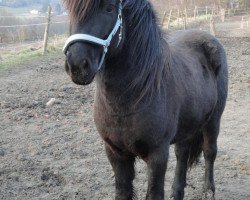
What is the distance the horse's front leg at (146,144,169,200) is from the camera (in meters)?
2.48

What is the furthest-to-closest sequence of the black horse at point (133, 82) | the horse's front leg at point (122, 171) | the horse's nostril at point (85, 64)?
the horse's front leg at point (122, 171), the black horse at point (133, 82), the horse's nostril at point (85, 64)

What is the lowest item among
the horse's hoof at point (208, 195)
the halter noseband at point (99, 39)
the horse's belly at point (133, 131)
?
the horse's hoof at point (208, 195)

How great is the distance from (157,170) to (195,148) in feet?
4.18

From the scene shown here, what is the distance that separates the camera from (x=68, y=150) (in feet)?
15.1

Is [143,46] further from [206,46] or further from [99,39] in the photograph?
[206,46]

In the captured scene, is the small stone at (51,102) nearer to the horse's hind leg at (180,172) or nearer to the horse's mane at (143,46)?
the horse's hind leg at (180,172)

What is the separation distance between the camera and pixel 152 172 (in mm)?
2510

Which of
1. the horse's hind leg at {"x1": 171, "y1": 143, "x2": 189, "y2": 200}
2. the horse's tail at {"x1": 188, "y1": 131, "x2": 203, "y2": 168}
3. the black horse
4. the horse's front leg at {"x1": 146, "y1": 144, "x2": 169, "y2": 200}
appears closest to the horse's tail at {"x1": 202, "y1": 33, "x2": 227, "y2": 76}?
the black horse

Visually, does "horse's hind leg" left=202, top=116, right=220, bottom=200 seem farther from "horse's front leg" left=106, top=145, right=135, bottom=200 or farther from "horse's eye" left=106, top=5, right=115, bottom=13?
"horse's eye" left=106, top=5, right=115, bottom=13

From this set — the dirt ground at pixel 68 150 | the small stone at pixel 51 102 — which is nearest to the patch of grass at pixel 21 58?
the dirt ground at pixel 68 150

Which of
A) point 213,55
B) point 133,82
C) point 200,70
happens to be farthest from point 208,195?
point 133,82

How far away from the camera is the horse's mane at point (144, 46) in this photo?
7.36 feet

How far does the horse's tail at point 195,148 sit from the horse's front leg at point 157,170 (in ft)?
3.67

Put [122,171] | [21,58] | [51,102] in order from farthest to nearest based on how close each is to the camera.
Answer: [21,58] → [51,102] → [122,171]
